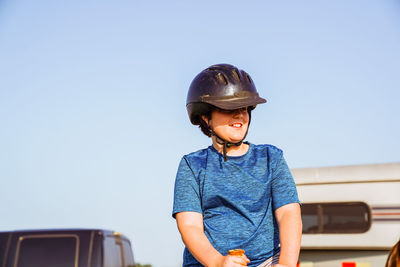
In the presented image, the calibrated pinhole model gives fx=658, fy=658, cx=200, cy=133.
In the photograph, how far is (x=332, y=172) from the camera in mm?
8961

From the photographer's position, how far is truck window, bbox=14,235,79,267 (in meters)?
10.6

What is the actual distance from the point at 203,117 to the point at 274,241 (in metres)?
0.92

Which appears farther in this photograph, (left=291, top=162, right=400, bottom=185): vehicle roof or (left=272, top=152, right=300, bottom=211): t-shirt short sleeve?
(left=291, top=162, right=400, bottom=185): vehicle roof

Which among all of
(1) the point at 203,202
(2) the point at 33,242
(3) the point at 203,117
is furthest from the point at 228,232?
(2) the point at 33,242

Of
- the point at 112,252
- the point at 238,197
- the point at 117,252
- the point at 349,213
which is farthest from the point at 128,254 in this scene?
the point at 238,197

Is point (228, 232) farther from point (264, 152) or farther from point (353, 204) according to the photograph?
point (353, 204)

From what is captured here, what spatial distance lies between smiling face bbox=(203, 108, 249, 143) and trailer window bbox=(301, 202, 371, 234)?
5.38 meters

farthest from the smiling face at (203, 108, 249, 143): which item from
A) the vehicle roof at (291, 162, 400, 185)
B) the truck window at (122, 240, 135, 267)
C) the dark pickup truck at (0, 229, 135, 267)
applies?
the truck window at (122, 240, 135, 267)

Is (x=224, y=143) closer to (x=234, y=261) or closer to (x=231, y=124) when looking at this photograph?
(x=231, y=124)

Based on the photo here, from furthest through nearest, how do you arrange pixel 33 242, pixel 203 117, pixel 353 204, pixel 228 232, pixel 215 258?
pixel 33 242 < pixel 353 204 < pixel 203 117 < pixel 228 232 < pixel 215 258

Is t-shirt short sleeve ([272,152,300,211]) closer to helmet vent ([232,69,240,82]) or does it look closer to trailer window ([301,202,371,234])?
helmet vent ([232,69,240,82])

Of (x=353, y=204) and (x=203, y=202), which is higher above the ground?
(x=203, y=202)

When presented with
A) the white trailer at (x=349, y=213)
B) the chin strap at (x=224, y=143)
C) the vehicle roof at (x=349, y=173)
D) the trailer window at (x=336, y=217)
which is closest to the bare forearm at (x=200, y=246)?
the chin strap at (x=224, y=143)

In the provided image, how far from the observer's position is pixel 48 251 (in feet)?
35.1
